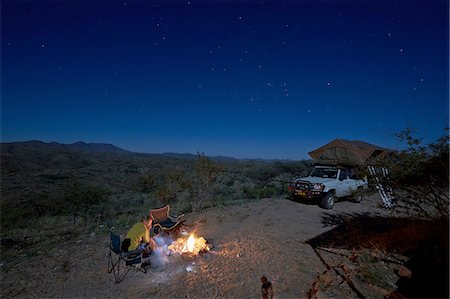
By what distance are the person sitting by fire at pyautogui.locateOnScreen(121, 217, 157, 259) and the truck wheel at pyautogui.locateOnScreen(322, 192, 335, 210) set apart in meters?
7.95

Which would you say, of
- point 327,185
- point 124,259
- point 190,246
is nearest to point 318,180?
point 327,185

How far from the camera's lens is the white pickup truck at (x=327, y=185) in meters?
11.3

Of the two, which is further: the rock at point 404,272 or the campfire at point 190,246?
the campfire at point 190,246

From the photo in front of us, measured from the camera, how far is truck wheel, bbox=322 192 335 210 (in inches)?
448

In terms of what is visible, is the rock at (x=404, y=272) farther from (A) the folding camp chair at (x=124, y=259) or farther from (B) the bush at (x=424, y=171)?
(A) the folding camp chair at (x=124, y=259)

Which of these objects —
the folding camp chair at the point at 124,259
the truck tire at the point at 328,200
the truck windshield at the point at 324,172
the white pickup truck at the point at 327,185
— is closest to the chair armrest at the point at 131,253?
the folding camp chair at the point at 124,259

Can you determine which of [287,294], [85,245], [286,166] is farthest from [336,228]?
[286,166]

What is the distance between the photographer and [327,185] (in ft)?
37.1

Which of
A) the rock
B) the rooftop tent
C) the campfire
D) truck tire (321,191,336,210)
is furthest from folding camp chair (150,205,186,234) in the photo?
the rooftop tent

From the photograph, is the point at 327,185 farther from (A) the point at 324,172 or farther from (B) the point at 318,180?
(A) the point at 324,172

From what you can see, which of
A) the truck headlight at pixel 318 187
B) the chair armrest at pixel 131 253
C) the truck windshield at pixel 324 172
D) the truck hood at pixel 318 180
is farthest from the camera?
the truck windshield at pixel 324 172

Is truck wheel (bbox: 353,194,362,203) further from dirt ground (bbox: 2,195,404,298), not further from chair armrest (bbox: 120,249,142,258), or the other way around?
chair armrest (bbox: 120,249,142,258)

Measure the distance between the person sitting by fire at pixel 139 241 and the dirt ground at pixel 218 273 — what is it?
580mm

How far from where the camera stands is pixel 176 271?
19.7 ft
